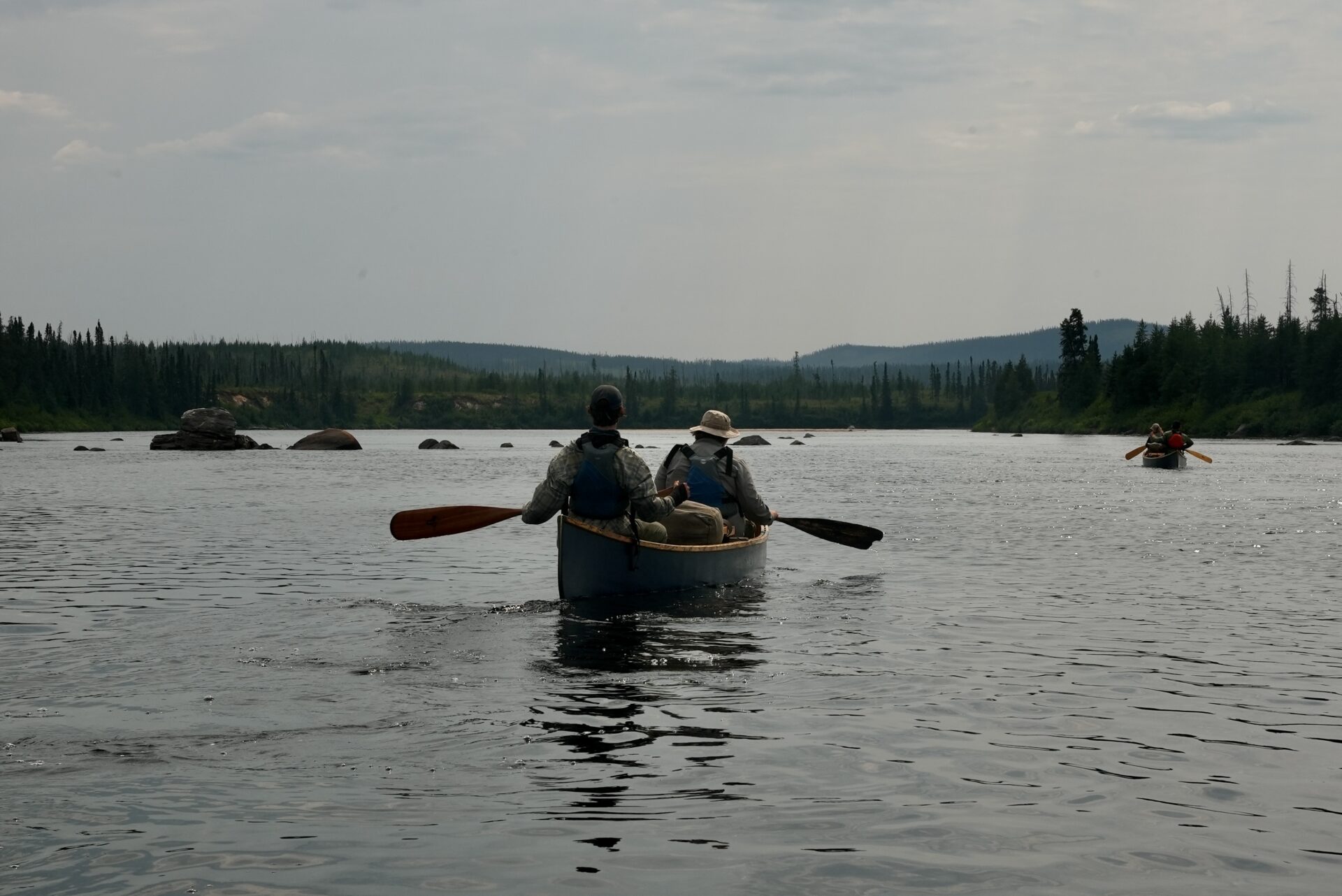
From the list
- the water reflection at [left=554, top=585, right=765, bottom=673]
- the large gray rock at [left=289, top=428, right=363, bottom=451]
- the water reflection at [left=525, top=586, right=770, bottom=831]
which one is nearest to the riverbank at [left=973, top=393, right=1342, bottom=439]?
the large gray rock at [left=289, top=428, right=363, bottom=451]

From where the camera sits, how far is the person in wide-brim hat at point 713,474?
841 inches

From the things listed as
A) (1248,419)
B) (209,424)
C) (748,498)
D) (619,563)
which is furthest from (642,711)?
(1248,419)

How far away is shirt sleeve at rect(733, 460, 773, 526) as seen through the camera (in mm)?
21438

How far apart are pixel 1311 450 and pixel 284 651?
9922 cm

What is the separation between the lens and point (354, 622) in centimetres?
1730

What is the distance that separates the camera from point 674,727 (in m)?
10.9

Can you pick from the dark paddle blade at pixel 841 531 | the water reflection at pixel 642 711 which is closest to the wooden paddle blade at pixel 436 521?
the water reflection at pixel 642 711

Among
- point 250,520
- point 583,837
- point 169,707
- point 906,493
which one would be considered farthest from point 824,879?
point 906,493

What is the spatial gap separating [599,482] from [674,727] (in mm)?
7445

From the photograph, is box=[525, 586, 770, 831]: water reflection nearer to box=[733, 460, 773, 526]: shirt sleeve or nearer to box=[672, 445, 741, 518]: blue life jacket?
box=[733, 460, 773, 526]: shirt sleeve

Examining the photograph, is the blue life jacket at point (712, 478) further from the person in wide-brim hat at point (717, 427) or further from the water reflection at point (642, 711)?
the water reflection at point (642, 711)

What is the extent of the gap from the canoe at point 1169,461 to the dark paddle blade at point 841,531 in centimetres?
4823

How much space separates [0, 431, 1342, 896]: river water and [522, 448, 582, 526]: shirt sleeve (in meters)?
1.31

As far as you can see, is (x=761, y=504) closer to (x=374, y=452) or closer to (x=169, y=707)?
(x=169, y=707)
